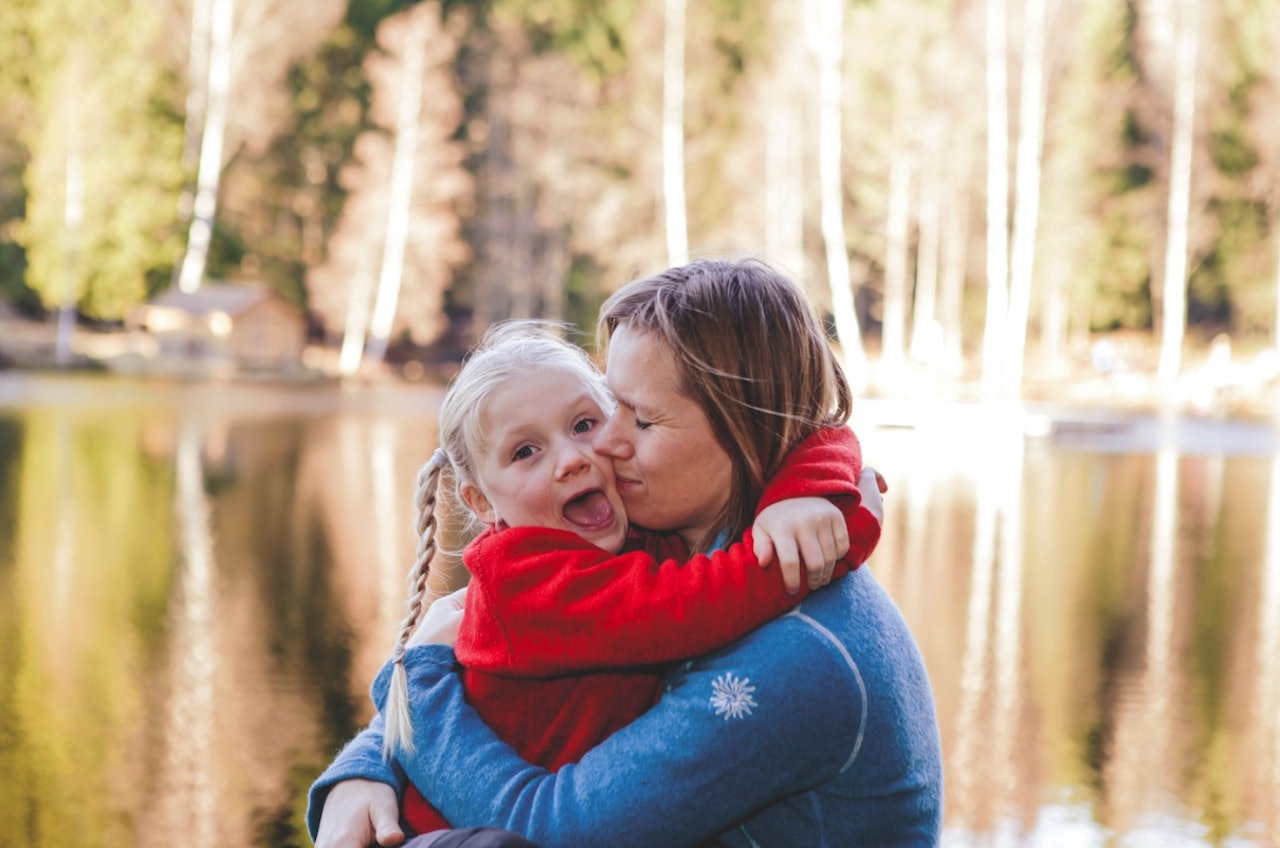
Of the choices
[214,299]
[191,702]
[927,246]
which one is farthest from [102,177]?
[191,702]

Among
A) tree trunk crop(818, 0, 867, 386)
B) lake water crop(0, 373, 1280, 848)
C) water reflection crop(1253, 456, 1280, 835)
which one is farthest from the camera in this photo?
tree trunk crop(818, 0, 867, 386)

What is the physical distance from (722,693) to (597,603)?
18 cm

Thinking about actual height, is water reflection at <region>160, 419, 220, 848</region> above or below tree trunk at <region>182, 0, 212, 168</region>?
below

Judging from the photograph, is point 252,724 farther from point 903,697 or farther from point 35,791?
point 903,697

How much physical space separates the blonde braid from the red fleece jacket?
0.26 ft

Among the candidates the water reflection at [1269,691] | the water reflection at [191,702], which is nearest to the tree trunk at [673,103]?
the water reflection at [1269,691]

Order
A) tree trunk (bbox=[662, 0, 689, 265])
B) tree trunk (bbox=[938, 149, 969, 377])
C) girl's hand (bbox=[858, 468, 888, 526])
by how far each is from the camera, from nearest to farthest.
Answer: girl's hand (bbox=[858, 468, 888, 526]) < tree trunk (bbox=[662, 0, 689, 265]) < tree trunk (bbox=[938, 149, 969, 377])

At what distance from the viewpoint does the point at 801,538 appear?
1576mm

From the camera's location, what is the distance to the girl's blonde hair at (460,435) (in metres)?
1.86

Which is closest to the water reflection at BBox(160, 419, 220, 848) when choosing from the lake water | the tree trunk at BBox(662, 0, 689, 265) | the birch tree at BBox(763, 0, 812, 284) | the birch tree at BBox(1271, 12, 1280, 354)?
the lake water

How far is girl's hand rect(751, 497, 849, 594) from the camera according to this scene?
5.15 ft

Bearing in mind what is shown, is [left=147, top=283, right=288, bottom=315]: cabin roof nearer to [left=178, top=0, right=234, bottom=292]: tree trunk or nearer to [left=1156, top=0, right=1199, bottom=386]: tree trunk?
[left=178, top=0, right=234, bottom=292]: tree trunk

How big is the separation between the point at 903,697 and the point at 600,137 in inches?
1531

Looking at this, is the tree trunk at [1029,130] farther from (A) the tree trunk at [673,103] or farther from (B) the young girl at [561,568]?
(B) the young girl at [561,568]
